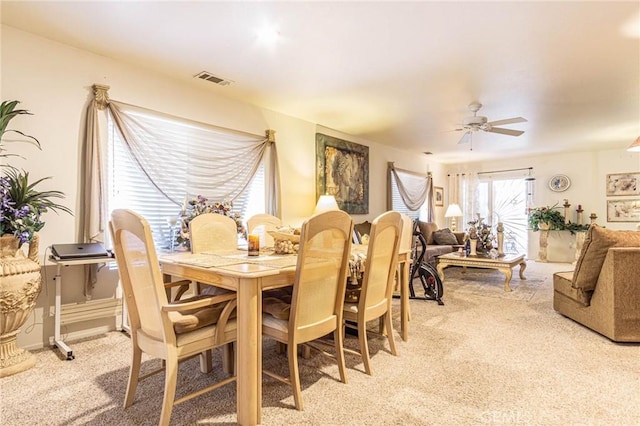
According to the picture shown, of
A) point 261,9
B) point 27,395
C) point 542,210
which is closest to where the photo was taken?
point 27,395

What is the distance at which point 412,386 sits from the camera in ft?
6.77

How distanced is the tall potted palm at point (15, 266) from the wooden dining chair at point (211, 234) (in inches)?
40.3

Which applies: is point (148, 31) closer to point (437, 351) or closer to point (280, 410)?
point (280, 410)

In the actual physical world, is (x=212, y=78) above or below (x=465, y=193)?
above

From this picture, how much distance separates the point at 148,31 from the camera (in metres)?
2.66

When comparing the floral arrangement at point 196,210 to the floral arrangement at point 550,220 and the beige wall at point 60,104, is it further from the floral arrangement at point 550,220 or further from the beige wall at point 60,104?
the floral arrangement at point 550,220

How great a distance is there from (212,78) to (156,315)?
2.71 metres

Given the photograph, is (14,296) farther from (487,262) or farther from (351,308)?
(487,262)

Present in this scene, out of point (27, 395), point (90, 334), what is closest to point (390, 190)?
point (90, 334)

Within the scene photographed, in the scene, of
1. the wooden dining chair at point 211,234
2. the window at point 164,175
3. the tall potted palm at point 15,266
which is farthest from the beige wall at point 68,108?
the wooden dining chair at point 211,234

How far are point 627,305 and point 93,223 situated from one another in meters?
4.40

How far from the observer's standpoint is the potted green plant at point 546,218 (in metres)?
7.44

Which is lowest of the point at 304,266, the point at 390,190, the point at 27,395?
the point at 27,395

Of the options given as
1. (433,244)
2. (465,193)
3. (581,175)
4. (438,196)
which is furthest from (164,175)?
(581,175)
